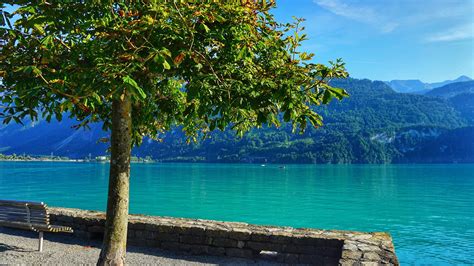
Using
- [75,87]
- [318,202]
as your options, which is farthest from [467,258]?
[318,202]

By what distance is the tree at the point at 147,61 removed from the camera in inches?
189

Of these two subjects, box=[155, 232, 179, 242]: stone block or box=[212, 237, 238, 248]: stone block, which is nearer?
box=[212, 237, 238, 248]: stone block

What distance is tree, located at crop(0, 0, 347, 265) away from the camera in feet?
15.7

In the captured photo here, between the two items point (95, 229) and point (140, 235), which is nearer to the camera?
point (140, 235)

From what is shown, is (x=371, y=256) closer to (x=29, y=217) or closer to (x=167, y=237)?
(x=167, y=237)

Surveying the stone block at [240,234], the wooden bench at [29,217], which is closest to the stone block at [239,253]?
the stone block at [240,234]

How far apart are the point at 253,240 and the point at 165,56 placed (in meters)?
5.09

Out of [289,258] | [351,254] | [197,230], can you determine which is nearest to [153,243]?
[197,230]

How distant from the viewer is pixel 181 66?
5695 mm

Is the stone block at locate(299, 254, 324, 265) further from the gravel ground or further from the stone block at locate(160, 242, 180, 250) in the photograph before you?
the stone block at locate(160, 242, 180, 250)

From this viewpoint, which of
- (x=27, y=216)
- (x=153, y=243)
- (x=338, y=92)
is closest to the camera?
(x=338, y=92)

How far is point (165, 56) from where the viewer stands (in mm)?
4570

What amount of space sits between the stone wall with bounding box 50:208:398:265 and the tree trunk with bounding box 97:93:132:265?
2.54 meters

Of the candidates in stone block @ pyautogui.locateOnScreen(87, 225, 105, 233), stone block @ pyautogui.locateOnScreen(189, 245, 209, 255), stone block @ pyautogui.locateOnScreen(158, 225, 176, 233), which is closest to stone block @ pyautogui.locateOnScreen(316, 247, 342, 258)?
stone block @ pyautogui.locateOnScreen(189, 245, 209, 255)
